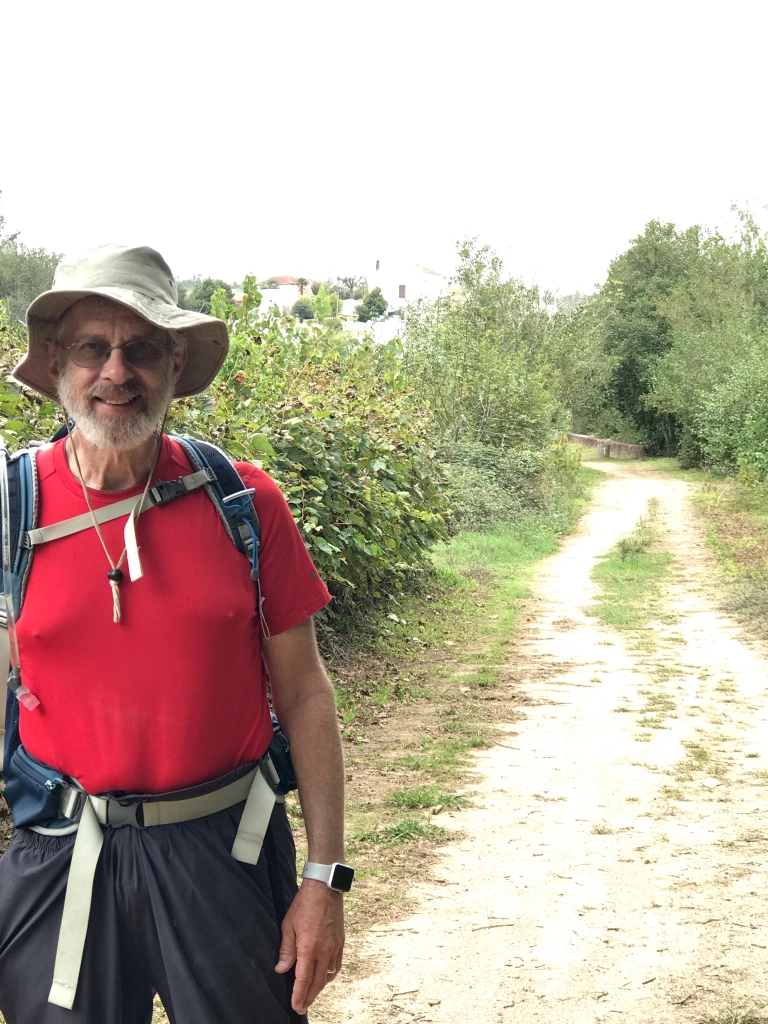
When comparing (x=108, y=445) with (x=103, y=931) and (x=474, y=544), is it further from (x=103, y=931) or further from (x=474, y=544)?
(x=474, y=544)

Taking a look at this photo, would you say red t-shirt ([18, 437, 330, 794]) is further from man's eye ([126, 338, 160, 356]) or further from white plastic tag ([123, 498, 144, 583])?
man's eye ([126, 338, 160, 356])

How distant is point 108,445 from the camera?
2146mm

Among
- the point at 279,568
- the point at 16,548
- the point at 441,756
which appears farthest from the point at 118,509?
the point at 441,756

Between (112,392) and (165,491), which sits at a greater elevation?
(112,392)

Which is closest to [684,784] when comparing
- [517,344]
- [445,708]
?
[445,708]

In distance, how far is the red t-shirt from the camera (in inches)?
79.7

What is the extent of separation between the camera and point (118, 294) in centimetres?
209

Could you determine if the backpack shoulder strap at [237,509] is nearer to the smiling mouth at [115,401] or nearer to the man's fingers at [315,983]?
the smiling mouth at [115,401]

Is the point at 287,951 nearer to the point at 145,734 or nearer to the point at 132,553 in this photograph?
the point at 145,734

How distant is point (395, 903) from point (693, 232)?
47.6 m

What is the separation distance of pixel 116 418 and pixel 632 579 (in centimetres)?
1404

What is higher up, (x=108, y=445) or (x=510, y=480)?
(x=108, y=445)

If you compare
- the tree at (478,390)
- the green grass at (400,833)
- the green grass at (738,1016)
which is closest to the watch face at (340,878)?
the green grass at (738,1016)

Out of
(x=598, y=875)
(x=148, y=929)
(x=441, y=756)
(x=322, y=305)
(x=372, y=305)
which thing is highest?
(x=372, y=305)
